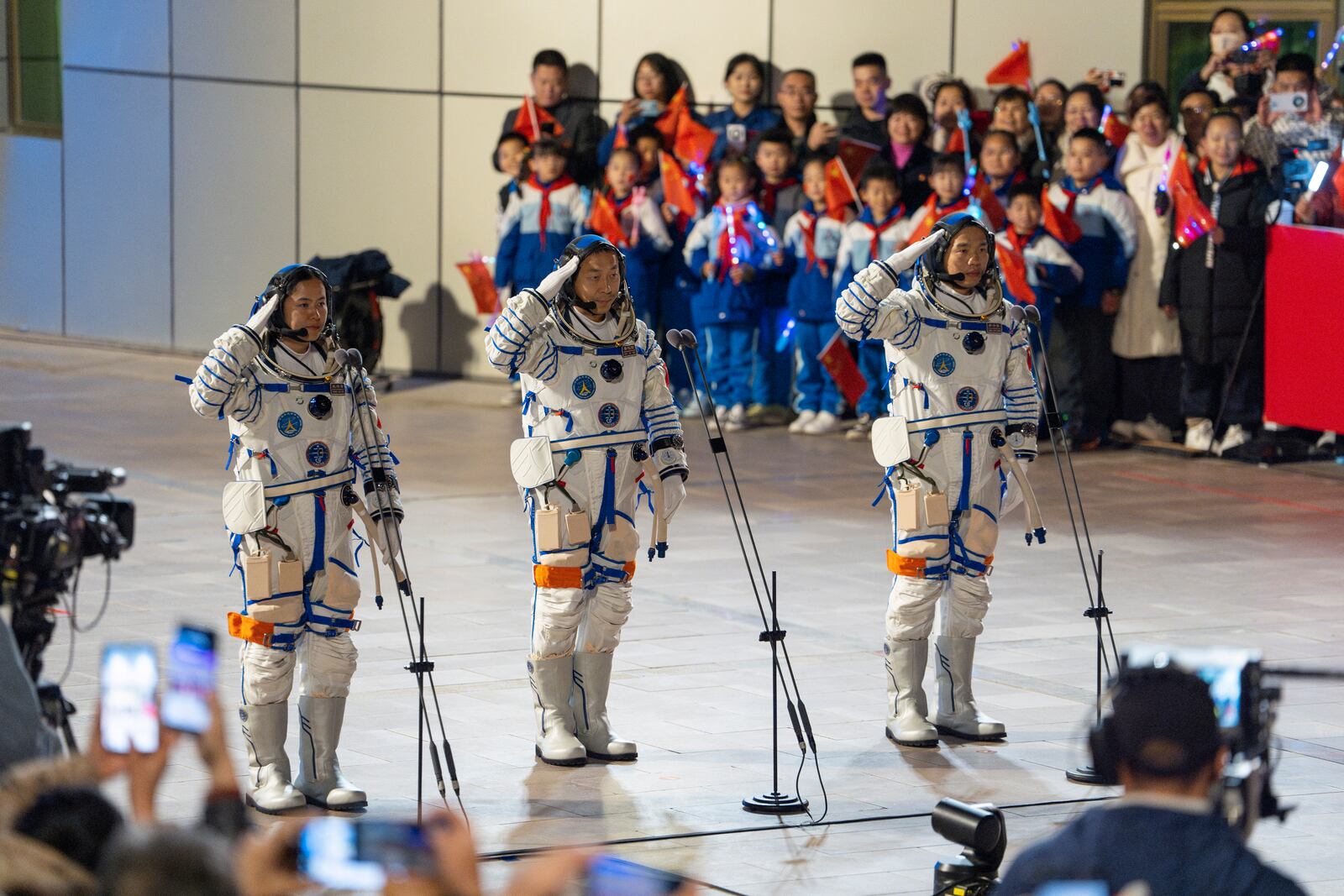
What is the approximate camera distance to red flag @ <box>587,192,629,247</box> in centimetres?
1730

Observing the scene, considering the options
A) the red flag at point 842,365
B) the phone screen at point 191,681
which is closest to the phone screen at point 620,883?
the phone screen at point 191,681

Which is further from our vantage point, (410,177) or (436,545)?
(410,177)

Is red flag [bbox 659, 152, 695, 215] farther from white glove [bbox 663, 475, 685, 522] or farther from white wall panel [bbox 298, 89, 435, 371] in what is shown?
white glove [bbox 663, 475, 685, 522]

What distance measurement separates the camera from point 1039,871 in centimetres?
392

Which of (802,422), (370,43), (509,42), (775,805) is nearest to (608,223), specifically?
(802,422)

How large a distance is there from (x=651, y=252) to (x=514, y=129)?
1.84 meters

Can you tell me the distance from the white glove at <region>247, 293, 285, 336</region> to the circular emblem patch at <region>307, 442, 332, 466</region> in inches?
17.2

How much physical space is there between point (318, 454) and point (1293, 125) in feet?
30.9

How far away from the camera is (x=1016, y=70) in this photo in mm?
17062

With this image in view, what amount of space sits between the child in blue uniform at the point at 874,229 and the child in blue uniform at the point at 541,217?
2.37m

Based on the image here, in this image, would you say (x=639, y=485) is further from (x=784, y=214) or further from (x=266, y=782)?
(x=784, y=214)

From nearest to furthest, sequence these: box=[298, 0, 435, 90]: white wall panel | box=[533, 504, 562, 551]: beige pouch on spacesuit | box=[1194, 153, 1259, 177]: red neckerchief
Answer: box=[533, 504, 562, 551]: beige pouch on spacesuit < box=[1194, 153, 1259, 177]: red neckerchief < box=[298, 0, 435, 90]: white wall panel

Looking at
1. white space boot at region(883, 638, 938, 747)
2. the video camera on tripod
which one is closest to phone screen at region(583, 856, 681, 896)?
the video camera on tripod

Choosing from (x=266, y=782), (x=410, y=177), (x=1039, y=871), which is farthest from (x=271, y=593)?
(x=410, y=177)
